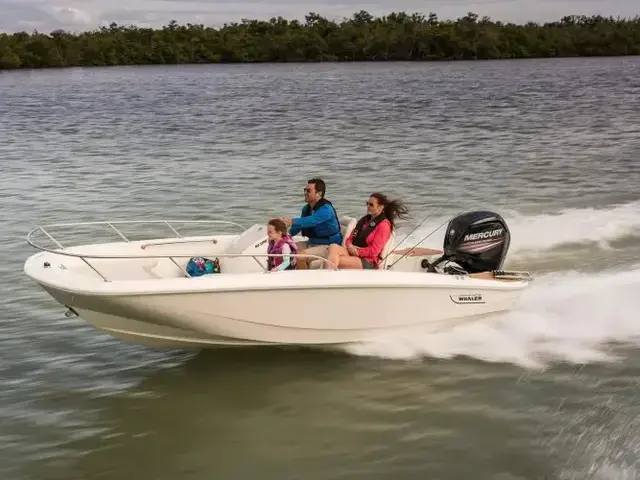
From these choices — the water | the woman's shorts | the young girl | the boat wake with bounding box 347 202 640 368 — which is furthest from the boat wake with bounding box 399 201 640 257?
the young girl

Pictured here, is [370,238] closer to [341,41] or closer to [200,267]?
[200,267]

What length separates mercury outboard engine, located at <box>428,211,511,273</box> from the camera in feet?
25.9

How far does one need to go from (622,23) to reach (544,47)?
1333 cm

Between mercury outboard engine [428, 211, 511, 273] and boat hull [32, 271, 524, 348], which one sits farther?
mercury outboard engine [428, 211, 511, 273]

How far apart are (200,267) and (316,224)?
3.55 feet

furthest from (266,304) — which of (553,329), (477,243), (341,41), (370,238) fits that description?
(341,41)

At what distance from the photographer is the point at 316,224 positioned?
25.6 ft

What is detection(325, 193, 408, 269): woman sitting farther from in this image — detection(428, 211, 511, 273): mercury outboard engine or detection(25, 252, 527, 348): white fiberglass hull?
detection(428, 211, 511, 273): mercury outboard engine

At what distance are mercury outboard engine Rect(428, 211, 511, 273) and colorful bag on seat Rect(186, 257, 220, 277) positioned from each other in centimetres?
207

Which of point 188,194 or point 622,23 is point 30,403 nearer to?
point 188,194

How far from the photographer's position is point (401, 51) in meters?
109

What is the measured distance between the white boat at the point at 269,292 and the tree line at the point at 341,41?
9901cm

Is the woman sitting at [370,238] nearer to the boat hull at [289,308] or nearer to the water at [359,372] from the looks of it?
the boat hull at [289,308]

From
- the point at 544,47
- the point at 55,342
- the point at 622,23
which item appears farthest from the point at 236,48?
the point at 55,342
